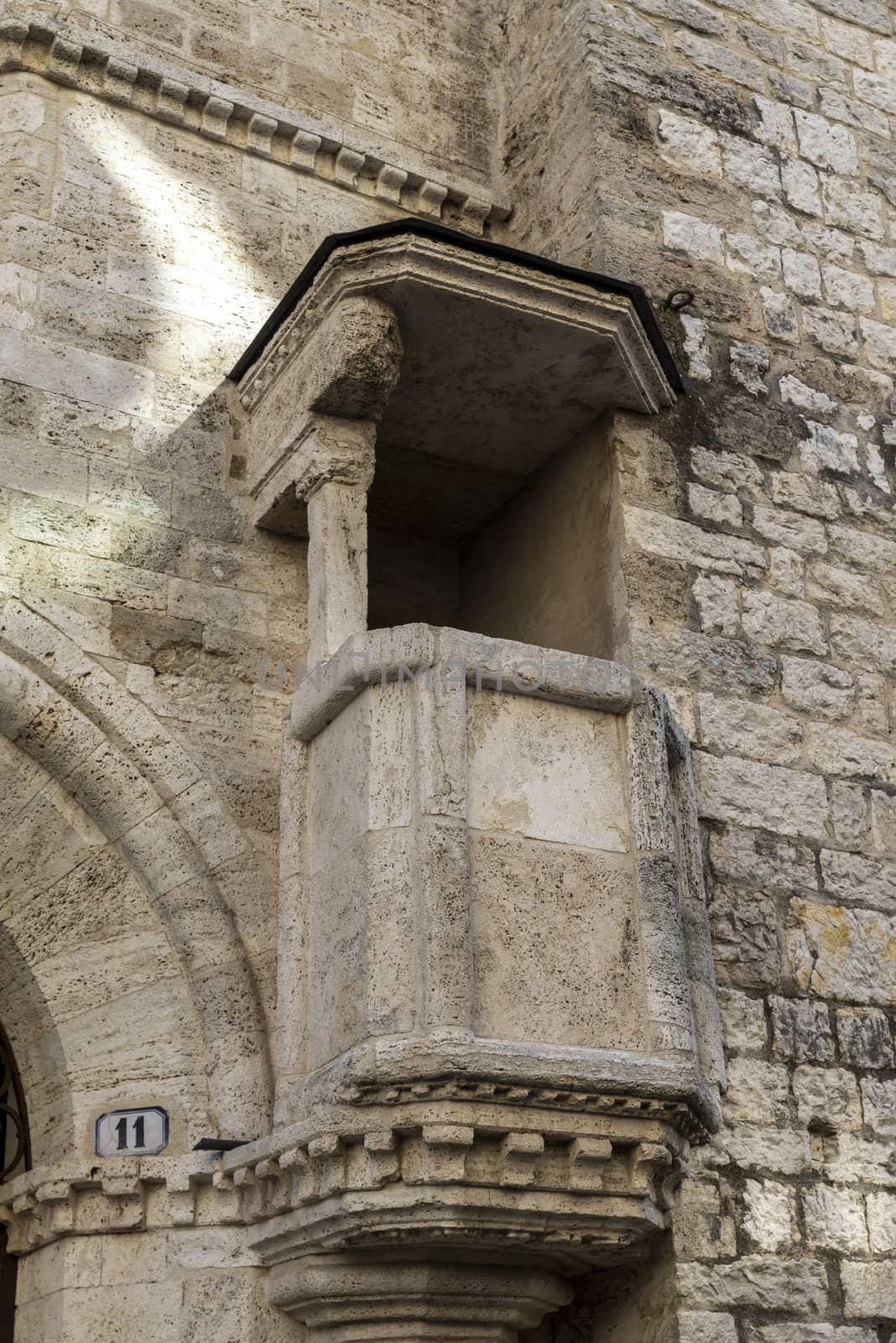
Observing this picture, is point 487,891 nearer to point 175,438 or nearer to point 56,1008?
point 56,1008

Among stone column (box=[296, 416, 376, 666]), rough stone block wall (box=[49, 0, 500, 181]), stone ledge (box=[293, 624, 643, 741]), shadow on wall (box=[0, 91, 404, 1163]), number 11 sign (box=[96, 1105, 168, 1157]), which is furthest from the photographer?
rough stone block wall (box=[49, 0, 500, 181])

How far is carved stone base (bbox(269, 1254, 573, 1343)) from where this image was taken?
3596 mm

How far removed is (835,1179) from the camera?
4.09m

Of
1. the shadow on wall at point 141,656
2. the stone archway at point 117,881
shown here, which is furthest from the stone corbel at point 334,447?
the stone archway at point 117,881

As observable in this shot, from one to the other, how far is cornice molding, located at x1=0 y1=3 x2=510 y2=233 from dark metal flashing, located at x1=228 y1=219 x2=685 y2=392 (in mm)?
780

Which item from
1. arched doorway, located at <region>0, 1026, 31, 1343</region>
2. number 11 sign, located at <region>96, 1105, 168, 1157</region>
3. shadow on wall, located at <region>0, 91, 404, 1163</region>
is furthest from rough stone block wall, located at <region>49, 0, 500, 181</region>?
number 11 sign, located at <region>96, 1105, 168, 1157</region>

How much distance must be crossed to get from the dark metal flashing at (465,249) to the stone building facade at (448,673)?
0.02 metres

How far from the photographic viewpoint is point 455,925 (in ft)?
11.5

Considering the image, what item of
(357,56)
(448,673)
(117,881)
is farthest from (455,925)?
(357,56)

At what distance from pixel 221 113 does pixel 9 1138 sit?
2.99 m

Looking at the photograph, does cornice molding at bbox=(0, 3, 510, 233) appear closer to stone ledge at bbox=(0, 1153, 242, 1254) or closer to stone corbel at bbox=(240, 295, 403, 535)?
stone corbel at bbox=(240, 295, 403, 535)

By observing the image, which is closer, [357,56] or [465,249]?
[465,249]

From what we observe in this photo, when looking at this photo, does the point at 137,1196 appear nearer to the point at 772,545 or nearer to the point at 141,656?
the point at 141,656

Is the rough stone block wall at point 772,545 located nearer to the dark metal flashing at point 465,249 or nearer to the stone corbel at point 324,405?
the dark metal flashing at point 465,249
